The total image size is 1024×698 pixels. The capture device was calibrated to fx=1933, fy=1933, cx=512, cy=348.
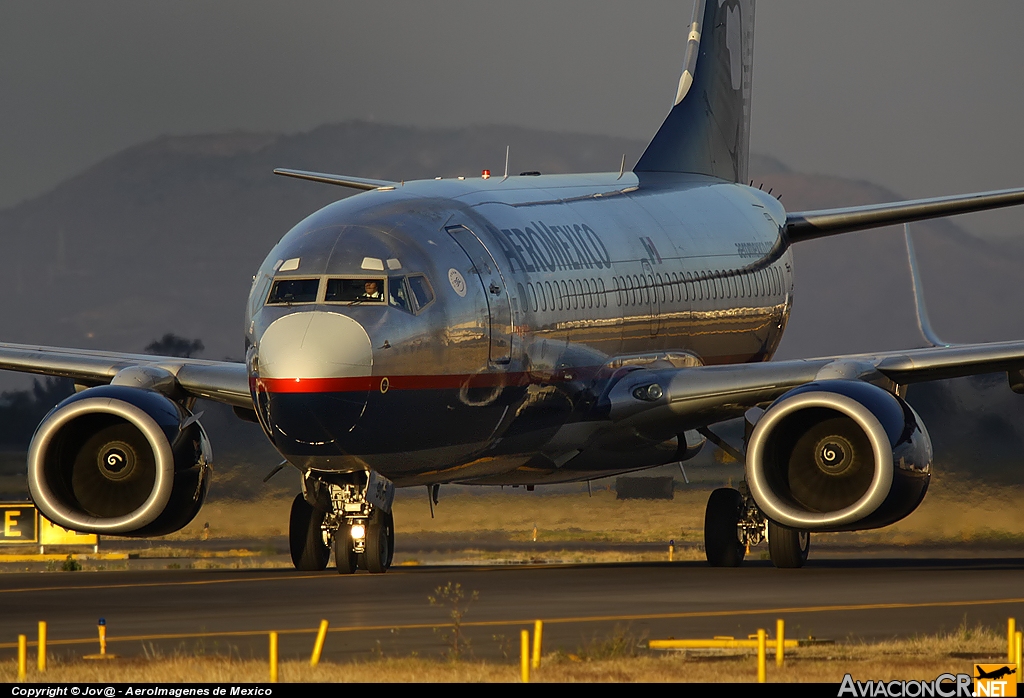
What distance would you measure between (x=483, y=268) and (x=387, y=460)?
2702 mm

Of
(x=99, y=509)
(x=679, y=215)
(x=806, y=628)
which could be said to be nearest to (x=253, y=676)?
(x=806, y=628)

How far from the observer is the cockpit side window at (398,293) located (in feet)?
65.1

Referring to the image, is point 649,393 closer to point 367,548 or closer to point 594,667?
point 367,548

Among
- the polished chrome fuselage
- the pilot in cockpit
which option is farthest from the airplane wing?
the pilot in cockpit

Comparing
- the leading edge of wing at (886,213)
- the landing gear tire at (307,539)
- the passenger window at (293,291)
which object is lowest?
the landing gear tire at (307,539)

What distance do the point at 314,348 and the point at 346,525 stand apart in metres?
5.09

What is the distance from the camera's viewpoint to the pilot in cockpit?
19719mm

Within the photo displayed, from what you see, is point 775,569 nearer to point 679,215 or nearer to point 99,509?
point 679,215

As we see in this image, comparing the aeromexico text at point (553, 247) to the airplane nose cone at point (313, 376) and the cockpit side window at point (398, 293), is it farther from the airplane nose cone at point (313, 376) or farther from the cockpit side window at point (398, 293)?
the airplane nose cone at point (313, 376)

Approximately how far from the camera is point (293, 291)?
1977 cm

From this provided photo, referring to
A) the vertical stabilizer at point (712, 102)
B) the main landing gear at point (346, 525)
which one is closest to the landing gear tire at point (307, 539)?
the main landing gear at point (346, 525)

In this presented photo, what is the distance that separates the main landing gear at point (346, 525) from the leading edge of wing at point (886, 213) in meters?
9.89

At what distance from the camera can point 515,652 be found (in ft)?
49.1

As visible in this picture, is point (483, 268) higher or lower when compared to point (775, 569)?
higher
